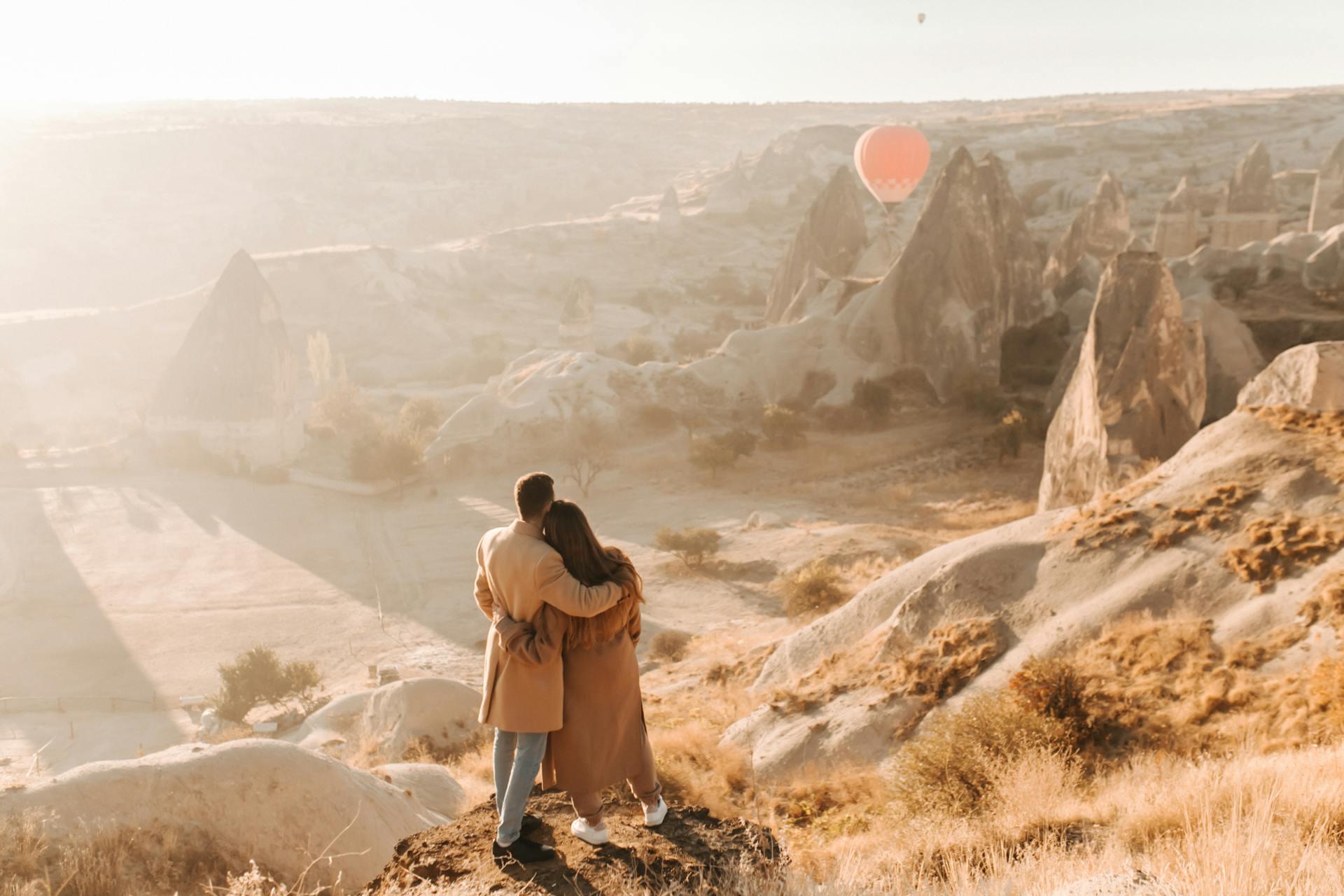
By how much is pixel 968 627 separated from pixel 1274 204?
1580 inches

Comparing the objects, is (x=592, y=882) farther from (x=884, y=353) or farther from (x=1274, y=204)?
(x=1274, y=204)

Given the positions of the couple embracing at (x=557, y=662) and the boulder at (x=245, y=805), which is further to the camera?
the boulder at (x=245, y=805)

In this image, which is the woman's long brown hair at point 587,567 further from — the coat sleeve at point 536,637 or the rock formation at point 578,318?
the rock formation at point 578,318

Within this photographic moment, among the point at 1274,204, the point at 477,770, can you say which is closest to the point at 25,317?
the point at 477,770

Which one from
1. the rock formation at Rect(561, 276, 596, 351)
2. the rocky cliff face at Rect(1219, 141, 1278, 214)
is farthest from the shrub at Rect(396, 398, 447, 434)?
the rocky cliff face at Rect(1219, 141, 1278, 214)

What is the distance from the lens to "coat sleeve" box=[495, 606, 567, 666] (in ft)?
12.4

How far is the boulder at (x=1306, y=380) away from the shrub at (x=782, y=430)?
1766 centimetres

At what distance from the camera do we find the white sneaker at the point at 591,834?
3998 millimetres

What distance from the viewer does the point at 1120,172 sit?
210ft

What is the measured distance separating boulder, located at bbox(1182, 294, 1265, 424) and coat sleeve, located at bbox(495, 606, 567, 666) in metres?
19.5

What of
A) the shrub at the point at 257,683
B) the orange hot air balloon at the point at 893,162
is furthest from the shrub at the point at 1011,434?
the shrub at the point at 257,683

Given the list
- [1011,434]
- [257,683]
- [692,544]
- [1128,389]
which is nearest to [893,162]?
[1011,434]

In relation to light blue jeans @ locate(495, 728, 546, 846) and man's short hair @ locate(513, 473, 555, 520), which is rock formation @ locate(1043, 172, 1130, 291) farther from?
light blue jeans @ locate(495, 728, 546, 846)

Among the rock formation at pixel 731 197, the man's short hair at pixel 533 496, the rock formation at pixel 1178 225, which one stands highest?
the rock formation at pixel 731 197
